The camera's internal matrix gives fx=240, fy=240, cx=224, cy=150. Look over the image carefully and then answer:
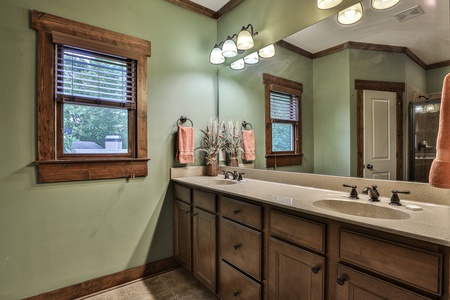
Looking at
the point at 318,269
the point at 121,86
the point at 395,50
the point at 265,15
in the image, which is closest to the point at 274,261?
the point at 318,269

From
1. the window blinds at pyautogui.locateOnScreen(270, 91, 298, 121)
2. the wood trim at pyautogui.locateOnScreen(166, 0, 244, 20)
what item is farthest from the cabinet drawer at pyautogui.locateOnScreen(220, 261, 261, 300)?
the wood trim at pyautogui.locateOnScreen(166, 0, 244, 20)

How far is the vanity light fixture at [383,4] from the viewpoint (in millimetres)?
1405

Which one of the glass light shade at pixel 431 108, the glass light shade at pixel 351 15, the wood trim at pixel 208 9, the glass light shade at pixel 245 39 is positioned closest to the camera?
the glass light shade at pixel 431 108

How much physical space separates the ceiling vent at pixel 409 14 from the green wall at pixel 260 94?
1.93ft

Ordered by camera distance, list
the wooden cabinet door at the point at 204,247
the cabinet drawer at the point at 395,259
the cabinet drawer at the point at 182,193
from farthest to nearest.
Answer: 1. the cabinet drawer at the point at 182,193
2. the wooden cabinet door at the point at 204,247
3. the cabinet drawer at the point at 395,259

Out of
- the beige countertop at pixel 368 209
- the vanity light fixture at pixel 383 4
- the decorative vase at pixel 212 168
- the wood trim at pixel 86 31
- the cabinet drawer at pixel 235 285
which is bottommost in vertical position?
the cabinet drawer at pixel 235 285

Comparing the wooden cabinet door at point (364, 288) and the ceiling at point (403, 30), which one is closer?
the wooden cabinet door at point (364, 288)

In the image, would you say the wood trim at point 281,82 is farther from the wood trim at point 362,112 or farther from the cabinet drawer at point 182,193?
the cabinet drawer at point 182,193

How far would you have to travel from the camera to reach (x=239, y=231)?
1.57m

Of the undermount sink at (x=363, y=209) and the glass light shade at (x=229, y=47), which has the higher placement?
the glass light shade at (x=229, y=47)

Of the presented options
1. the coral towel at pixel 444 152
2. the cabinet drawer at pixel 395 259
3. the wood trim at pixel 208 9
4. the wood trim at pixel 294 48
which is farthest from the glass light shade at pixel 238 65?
the cabinet drawer at pixel 395 259

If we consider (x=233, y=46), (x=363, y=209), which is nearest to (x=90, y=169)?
(x=233, y=46)

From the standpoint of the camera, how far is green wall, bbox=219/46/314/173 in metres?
1.87

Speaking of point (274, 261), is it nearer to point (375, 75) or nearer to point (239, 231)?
point (239, 231)
